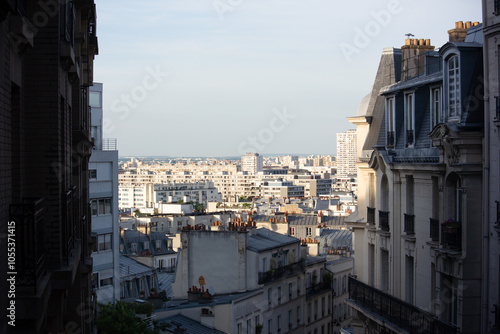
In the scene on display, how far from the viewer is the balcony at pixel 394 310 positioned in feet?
61.3

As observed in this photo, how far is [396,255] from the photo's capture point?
76.3 ft

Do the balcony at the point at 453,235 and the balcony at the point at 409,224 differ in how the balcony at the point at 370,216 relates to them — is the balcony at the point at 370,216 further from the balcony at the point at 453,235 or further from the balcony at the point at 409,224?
the balcony at the point at 453,235

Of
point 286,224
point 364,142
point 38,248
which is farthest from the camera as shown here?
point 286,224

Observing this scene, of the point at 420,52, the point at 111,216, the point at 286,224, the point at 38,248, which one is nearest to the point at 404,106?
the point at 420,52

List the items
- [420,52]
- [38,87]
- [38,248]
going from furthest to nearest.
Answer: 1. [420,52]
2. [38,87]
3. [38,248]

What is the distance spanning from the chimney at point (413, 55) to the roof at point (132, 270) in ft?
81.3

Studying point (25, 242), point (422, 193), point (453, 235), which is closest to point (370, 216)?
point (422, 193)

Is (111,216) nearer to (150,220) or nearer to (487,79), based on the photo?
(487,79)

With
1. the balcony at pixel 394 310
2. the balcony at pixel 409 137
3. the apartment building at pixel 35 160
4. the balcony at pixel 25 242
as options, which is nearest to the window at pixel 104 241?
the balcony at pixel 394 310

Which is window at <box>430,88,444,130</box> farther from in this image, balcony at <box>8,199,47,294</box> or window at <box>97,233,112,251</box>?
window at <box>97,233,112,251</box>

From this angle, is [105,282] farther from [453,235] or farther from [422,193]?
[453,235]

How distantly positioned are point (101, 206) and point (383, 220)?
17.7 metres

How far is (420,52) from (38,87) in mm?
18669

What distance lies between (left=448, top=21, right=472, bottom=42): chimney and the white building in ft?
68.7
